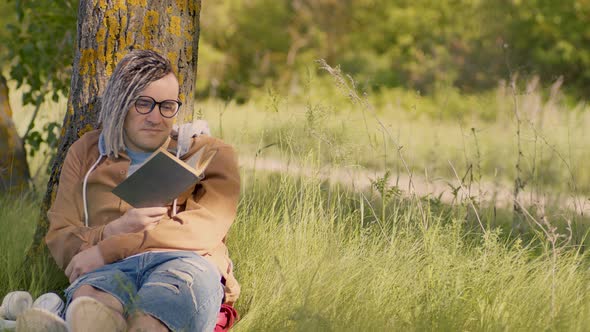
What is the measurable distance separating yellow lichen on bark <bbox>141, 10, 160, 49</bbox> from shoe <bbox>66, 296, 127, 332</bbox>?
4.86 feet

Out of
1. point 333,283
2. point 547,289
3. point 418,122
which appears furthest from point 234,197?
point 418,122

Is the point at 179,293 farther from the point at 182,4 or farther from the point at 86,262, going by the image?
the point at 182,4

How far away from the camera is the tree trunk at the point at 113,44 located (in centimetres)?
423

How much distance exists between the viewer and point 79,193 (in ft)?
12.1

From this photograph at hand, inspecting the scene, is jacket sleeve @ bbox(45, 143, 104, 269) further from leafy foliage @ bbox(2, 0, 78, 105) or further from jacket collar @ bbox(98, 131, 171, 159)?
leafy foliage @ bbox(2, 0, 78, 105)

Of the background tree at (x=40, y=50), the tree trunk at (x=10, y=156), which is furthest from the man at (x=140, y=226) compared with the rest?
the background tree at (x=40, y=50)

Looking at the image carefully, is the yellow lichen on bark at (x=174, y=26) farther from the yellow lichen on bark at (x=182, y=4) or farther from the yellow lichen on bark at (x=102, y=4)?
the yellow lichen on bark at (x=102, y=4)

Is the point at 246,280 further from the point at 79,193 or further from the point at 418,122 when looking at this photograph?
the point at 418,122

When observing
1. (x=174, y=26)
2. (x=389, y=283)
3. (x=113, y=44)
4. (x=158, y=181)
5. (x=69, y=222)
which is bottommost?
(x=389, y=283)

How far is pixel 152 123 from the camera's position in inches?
143

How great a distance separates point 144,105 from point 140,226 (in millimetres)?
495

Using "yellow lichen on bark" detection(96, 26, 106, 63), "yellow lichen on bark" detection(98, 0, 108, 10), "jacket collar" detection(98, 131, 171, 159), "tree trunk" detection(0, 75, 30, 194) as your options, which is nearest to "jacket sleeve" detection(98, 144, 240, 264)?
"jacket collar" detection(98, 131, 171, 159)

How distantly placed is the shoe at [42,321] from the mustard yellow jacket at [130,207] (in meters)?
0.33

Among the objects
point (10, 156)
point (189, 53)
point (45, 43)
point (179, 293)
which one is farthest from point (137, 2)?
point (45, 43)
